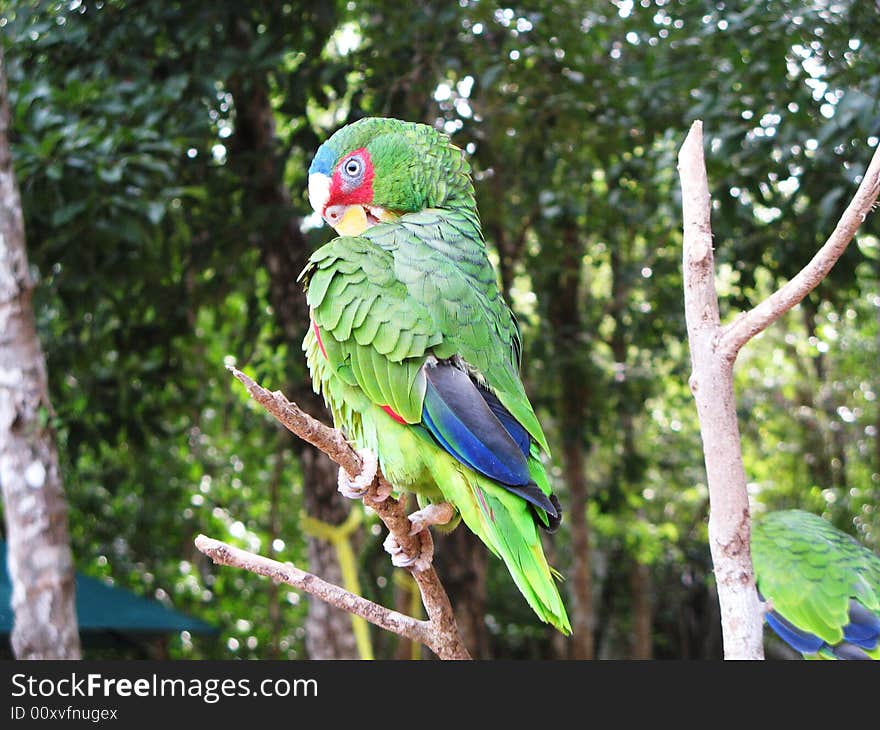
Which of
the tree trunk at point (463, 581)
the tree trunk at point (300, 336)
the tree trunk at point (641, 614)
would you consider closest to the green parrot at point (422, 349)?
the tree trunk at point (300, 336)

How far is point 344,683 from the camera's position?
1371 mm

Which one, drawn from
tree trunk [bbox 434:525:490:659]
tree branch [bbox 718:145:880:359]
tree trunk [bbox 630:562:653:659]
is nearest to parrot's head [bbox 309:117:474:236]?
tree branch [bbox 718:145:880:359]

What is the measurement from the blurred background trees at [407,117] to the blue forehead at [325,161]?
1608 mm

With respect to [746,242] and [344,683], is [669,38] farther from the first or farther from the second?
[344,683]

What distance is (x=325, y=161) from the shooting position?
1.93 m

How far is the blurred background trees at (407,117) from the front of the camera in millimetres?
3539

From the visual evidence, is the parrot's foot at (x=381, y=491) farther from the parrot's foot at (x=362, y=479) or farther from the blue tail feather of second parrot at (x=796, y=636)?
the blue tail feather of second parrot at (x=796, y=636)

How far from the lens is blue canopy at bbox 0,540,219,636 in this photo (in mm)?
5598

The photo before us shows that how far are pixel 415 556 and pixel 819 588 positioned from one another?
159 cm

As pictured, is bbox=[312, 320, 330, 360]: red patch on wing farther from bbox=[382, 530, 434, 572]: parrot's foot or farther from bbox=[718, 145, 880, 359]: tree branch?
bbox=[718, 145, 880, 359]: tree branch

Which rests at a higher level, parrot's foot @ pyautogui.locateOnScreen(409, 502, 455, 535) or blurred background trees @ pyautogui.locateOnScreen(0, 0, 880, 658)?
blurred background trees @ pyautogui.locateOnScreen(0, 0, 880, 658)

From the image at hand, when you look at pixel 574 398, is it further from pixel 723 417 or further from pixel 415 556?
pixel 723 417

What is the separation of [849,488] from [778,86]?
616 centimetres

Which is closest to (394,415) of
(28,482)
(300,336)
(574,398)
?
(28,482)
